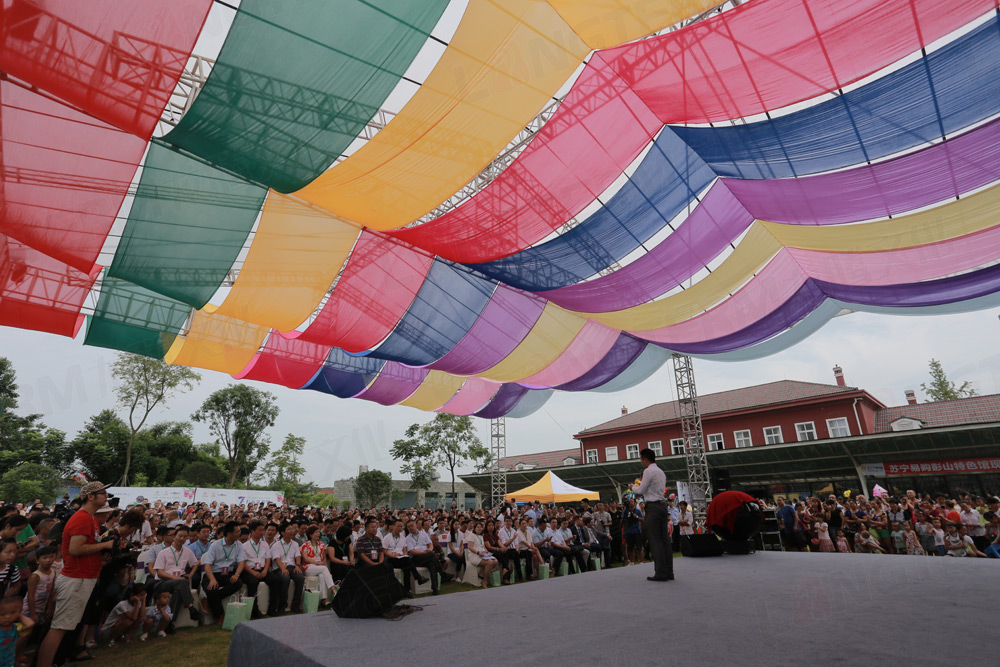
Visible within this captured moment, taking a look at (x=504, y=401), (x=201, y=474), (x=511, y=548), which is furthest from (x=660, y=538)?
(x=201, y=474)

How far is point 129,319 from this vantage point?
9133mm

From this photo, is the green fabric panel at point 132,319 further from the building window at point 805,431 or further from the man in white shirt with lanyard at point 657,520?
the building window at point 805,431

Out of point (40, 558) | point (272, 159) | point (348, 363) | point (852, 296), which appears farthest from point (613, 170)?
point (348, 363)

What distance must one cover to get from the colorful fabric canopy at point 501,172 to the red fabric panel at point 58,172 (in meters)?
0.03

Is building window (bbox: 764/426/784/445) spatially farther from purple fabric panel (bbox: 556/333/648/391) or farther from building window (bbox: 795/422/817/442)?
purple fabric panel (bbox: 556/333/648/391)

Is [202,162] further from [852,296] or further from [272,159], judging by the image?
[852,296]

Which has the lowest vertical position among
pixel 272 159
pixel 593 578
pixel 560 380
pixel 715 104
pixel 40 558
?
pixel 593 578

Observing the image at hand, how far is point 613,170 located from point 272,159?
13.8ft

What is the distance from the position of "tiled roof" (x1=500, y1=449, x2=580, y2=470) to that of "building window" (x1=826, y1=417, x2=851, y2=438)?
14.4m

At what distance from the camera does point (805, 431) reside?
20844 millimetres

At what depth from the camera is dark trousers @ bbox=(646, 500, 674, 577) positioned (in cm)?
432

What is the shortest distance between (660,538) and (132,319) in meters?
10.0

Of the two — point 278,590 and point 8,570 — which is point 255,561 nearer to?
point 278,590

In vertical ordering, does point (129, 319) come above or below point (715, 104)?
below
